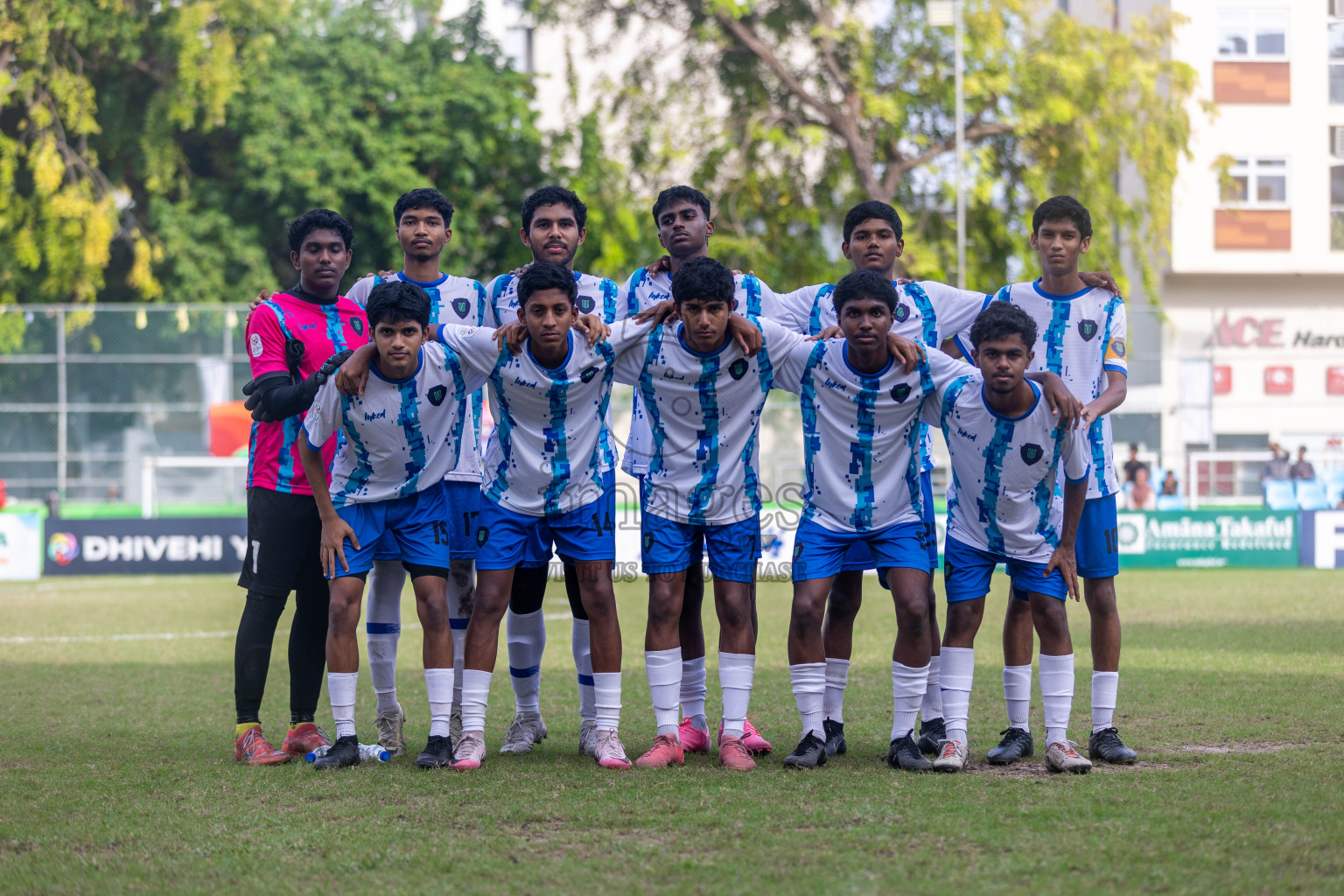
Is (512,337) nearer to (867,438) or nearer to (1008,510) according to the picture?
(867,438)

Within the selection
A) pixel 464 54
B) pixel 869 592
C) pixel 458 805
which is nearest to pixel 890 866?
pixel 458 805

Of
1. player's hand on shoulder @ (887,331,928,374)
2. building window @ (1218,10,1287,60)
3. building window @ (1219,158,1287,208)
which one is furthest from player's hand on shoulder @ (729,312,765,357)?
building window @ (1219,158,1287,208)

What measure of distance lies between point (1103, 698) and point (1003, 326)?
1.56 meters

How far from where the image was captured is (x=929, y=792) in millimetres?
4324

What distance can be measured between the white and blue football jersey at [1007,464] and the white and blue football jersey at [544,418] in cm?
125

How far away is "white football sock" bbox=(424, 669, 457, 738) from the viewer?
509 cm

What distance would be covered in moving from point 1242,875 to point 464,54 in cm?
2636

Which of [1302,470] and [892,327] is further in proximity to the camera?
[1302,470]

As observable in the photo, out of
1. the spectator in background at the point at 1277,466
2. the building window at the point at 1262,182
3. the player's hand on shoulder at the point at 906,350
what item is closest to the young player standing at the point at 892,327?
the player's hand on shoulder at the point at 906,350

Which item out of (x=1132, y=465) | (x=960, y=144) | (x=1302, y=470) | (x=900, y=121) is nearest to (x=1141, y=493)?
(x=1132, y=465)

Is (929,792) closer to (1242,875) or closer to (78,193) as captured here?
(1242,875)

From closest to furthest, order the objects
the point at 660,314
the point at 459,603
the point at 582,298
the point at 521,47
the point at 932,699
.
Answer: the point at 660,314
the point at 932,699
the point at 582,298
the point at 459,603
the point at 521,47

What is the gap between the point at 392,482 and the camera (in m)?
5.15

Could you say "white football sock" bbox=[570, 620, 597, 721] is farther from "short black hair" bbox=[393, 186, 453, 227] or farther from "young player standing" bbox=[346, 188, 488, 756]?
"short black hair" bbox=[393, 186, 453, 227]
